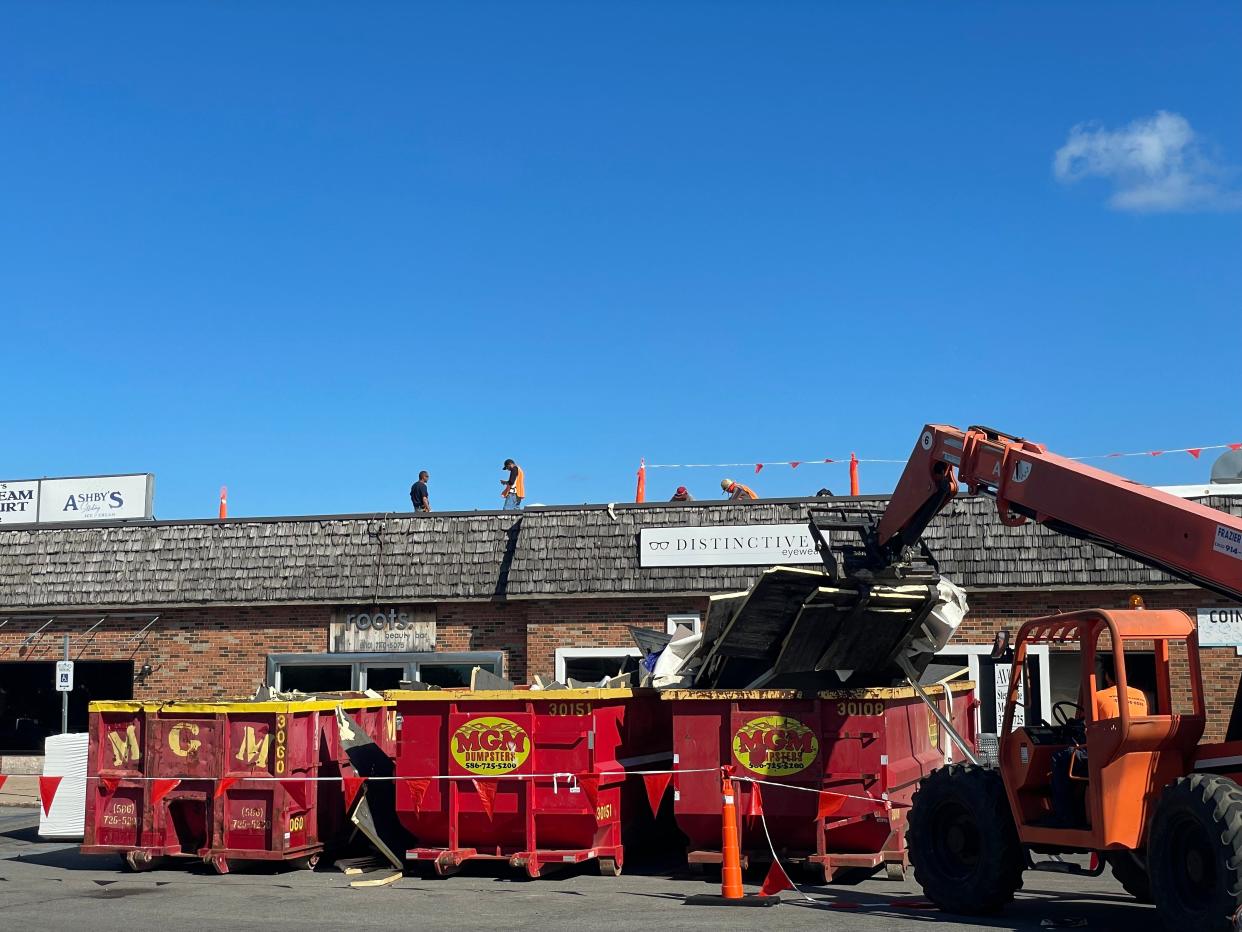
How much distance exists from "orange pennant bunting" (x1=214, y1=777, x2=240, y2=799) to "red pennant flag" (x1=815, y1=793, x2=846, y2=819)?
5637 millimetres

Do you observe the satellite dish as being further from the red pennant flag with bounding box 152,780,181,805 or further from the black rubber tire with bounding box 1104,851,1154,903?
the red pennant flag with bounding box 152,780,181,805

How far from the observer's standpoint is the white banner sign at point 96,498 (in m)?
26.5

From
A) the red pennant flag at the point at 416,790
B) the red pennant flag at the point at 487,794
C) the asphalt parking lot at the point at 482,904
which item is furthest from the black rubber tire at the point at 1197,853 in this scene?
the red pennant flag at the point at 416,790

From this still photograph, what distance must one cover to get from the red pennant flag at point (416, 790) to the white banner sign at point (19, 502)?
1846cm

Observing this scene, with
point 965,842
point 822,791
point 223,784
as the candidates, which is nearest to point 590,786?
point 822,791

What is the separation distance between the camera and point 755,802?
11.9 meters

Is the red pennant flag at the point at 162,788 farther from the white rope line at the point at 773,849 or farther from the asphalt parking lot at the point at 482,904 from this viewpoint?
the white rope line at the point at 773,849

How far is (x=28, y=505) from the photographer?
91.7ft

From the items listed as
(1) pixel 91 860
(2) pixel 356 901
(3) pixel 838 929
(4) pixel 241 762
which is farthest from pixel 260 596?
(3) pixel 838 929

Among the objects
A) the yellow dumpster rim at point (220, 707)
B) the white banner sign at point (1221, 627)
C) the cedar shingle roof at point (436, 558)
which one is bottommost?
the yellow dumpster rim at point (220, 707)

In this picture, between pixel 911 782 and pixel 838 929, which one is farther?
pixel 911 782

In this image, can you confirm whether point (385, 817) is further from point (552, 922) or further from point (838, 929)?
point (838, 929)

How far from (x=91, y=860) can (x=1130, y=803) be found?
35.7ft

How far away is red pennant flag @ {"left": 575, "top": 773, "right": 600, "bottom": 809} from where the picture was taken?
12.1 meters
